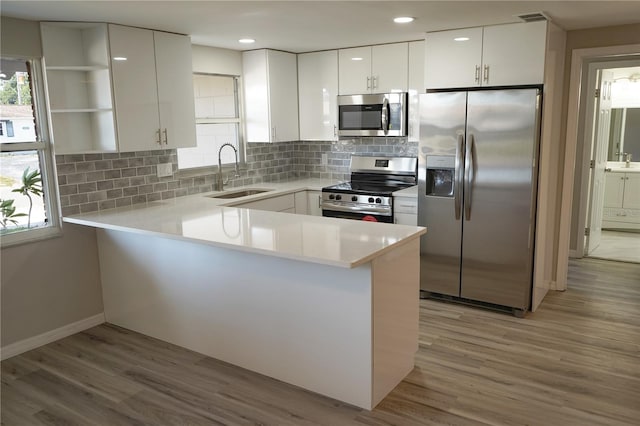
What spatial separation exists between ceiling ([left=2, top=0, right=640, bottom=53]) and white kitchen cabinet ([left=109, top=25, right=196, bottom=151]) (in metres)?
Result: 0.12

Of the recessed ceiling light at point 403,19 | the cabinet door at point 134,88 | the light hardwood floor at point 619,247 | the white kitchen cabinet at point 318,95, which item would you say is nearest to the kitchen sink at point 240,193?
the white kitchen cabinet at point 318,95

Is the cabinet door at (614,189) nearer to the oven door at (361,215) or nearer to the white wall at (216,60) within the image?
Answer: the oven door at (361,215)

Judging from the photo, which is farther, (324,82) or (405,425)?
(324,82)

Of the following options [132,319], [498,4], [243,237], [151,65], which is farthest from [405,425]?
[151,65]

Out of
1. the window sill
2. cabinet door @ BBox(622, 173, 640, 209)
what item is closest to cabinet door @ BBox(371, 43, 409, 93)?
the window sill

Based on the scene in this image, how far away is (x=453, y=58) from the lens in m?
3.98

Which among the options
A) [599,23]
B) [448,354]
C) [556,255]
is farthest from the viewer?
[556,255]

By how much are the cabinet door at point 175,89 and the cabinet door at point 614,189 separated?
5.68 meters

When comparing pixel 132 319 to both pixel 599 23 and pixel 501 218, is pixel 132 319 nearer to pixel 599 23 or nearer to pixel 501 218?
pixel 501 218

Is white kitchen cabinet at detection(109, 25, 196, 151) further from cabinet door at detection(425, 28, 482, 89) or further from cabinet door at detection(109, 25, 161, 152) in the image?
cabinet door at detection(425, 28, 482, 89)

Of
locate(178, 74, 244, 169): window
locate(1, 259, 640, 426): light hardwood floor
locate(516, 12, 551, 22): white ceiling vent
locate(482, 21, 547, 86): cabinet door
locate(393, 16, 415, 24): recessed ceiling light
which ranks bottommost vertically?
locate(1, 259, 640, 426): light hardwood floor

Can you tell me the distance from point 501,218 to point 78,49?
3446mm

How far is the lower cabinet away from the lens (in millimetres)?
4410

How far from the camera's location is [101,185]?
389cm
